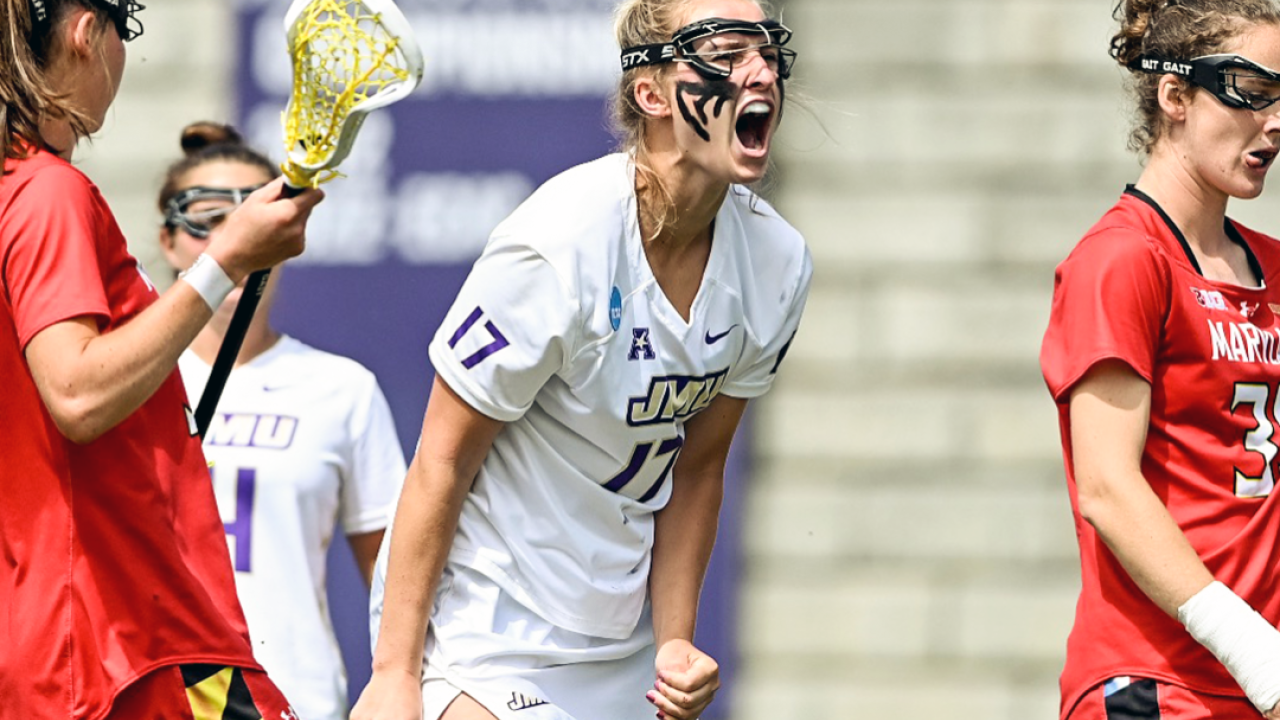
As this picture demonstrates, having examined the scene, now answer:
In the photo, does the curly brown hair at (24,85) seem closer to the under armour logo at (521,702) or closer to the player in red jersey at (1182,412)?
the under armour logo at (521,702)

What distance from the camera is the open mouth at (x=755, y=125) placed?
3559 mm

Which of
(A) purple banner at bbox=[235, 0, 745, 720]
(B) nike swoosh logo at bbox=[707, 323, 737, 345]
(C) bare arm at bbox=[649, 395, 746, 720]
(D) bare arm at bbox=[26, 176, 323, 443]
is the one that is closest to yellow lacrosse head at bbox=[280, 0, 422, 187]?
(D) bare arm at bbox=[26, 176, 323, 443]

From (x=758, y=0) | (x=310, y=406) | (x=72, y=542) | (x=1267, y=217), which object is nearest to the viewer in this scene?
(x=72, y=542)

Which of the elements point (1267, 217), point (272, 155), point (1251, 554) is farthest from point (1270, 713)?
point (272, 155)

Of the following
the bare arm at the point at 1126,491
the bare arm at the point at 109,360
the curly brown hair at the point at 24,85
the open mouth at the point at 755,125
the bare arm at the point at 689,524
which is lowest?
the bare arm at the point at 689,524

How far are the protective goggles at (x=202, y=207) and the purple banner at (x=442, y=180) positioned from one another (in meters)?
1.82

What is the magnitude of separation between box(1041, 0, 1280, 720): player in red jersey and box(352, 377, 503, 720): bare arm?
3.31ft

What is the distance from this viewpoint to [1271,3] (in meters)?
3.75

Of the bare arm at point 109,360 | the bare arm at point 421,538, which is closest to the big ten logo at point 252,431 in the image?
the bare arm at point 421,538

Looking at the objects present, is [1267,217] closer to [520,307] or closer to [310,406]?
[310,406]

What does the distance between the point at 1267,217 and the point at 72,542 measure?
4.62 meters

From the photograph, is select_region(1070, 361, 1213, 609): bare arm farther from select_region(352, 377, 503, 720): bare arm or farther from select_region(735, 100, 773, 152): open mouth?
select_region(352, 377, 503, 720): bare arm

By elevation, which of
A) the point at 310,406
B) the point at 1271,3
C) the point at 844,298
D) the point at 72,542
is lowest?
the point at 844,298

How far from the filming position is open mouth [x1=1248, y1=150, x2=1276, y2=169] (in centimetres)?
359
